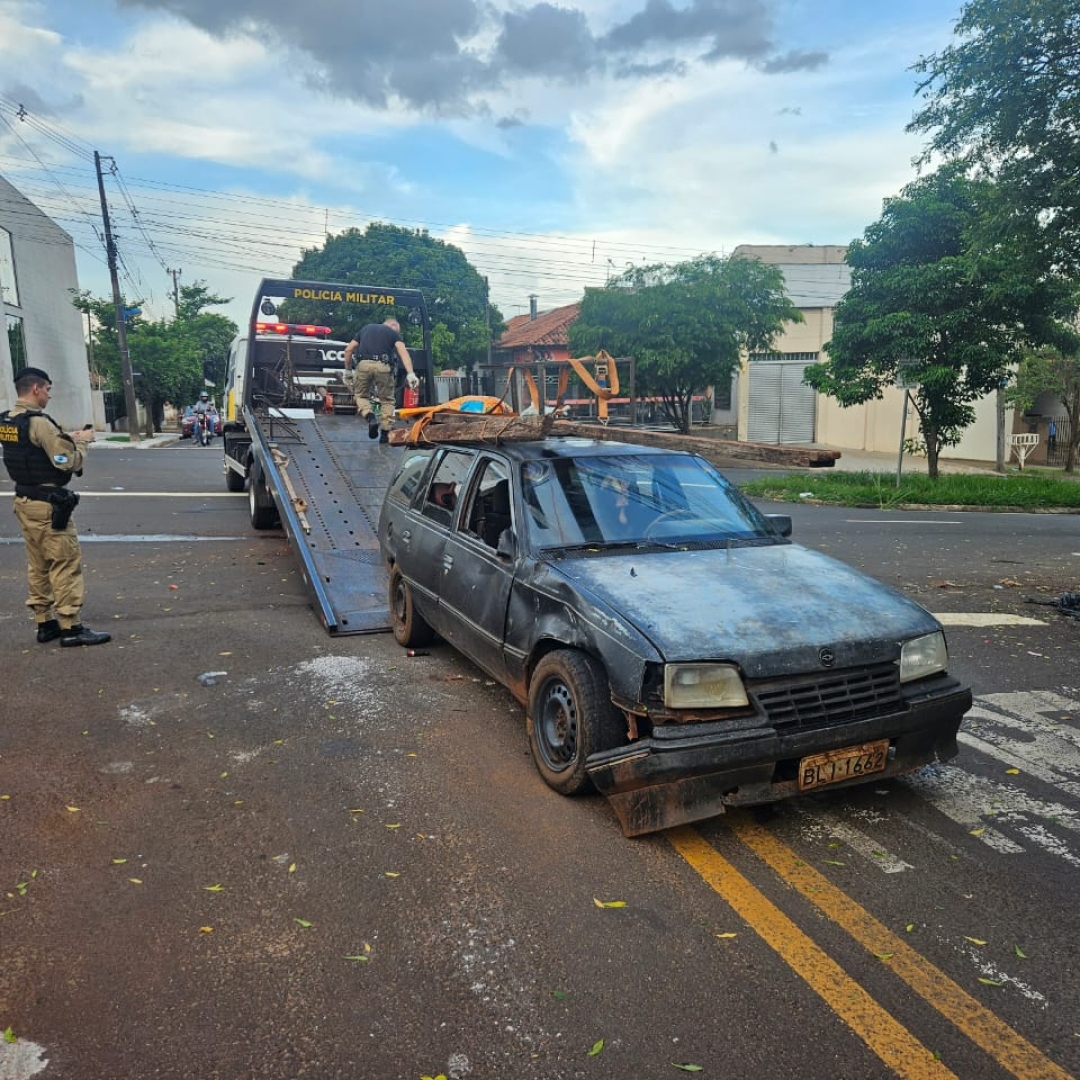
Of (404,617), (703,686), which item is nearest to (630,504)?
(703,686)

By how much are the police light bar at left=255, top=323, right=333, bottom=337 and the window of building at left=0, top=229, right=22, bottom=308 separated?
77.5 feet

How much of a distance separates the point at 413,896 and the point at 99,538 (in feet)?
30.0

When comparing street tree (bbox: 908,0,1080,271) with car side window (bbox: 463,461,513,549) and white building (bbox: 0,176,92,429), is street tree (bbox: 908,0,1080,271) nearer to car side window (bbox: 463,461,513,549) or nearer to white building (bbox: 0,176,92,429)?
car side window (bbox: 463,461,513,549)

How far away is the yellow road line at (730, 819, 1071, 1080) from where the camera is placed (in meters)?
2.33

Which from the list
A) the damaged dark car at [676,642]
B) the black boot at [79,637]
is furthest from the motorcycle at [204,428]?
the damaged dark car at [676,642]

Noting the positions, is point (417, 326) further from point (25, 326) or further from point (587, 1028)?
point (25, 326)

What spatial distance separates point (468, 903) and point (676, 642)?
125 cm

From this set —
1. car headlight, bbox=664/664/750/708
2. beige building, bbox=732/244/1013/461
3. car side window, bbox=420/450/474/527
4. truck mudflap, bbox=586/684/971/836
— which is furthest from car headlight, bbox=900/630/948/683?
beige building, bbox=732/244/1013/461

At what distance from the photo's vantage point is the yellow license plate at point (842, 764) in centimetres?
337

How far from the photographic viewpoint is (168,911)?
299 cm

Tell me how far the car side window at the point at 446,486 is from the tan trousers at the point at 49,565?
8.78ft

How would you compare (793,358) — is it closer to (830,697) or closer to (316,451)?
(316,451)

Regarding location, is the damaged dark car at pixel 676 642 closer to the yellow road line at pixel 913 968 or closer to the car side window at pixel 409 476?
the yellow road line at pixel 913 968

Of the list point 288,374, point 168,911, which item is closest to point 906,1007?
point 168,911
